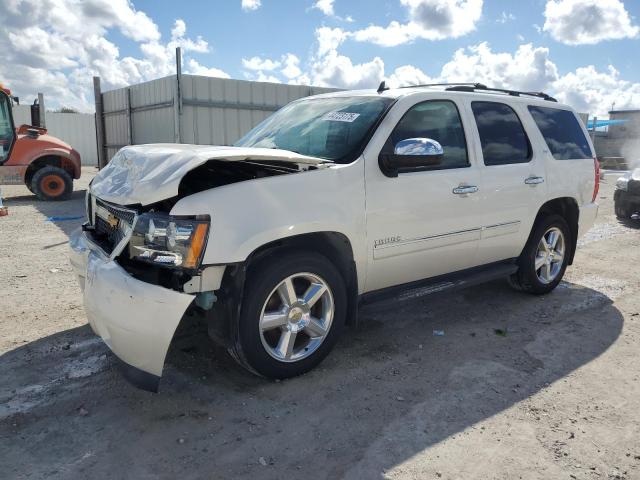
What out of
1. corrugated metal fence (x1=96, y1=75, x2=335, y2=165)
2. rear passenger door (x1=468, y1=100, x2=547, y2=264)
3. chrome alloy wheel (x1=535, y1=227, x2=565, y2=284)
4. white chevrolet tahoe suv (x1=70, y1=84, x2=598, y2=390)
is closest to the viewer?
white chevrolet tahoe suv (x1=70, y1=84, x2=598, y2=390)

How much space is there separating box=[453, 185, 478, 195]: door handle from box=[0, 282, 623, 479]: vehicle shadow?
41.8 inches

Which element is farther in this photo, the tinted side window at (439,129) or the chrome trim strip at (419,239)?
the tinted side window at (439,129)

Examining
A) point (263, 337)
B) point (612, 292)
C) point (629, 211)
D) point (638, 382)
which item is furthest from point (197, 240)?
point (629, 211)

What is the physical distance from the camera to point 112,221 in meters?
3.41

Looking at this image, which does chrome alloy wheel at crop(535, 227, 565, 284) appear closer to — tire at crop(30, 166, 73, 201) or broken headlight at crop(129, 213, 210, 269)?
broken headlight at crop(129, 213, 210, 269)

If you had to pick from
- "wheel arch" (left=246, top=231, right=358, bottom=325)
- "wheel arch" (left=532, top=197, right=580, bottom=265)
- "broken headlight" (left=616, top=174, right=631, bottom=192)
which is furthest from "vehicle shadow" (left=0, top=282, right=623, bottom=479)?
"broken headlight" (left=616, top=174, right=631, bottom=192)

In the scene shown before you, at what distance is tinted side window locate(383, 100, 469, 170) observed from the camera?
152 inches

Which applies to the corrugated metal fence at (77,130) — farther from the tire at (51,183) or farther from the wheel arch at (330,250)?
the wheel arch at (330,250)

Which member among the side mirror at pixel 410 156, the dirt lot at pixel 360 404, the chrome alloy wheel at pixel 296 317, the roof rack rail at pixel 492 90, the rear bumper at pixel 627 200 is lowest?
the dirt lot at pixel 360 404

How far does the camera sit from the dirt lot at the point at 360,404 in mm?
2639

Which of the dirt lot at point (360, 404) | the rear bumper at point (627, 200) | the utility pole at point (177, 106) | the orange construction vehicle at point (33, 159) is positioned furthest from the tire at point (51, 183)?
the rear bumper at point (627, 200)

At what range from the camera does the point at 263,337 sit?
129 inches

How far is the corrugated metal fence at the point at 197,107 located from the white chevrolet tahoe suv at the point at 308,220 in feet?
29.3

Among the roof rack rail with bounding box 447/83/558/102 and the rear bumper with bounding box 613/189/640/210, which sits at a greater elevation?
the roof rack rail with bounding box 447/83/558/102
